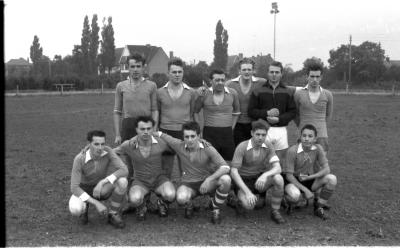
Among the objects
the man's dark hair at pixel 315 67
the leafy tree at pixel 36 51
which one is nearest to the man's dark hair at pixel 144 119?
the man's dark hair at pixel 315 67

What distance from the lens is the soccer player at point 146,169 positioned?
4852 millimetres

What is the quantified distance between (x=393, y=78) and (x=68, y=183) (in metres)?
46.0

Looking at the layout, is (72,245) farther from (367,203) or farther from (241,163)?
(367,203)

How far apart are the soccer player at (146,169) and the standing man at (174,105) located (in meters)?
0.22

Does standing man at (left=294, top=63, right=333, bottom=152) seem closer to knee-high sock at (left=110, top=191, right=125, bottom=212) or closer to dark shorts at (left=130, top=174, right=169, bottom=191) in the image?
dark shorts at (left=130, top=174, right=169, bottom=191)

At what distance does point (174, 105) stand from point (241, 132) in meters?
0.96

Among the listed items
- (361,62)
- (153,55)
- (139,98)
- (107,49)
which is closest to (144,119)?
(139,98)

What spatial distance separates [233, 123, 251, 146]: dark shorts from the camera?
5545 millimetres

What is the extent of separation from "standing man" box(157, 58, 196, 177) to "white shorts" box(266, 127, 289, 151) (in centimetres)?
102

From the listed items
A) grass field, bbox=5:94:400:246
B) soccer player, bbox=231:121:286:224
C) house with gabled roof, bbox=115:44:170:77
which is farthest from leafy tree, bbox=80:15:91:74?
soccer player, bbox=231:121:286:224

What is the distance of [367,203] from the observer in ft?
18.3

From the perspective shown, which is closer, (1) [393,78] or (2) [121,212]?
(2) [121,212]

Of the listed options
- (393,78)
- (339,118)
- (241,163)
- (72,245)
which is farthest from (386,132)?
(393,78)

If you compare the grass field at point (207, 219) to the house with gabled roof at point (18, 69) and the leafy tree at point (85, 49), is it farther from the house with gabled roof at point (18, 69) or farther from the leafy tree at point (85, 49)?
the leafy tree at point (85, 49)
